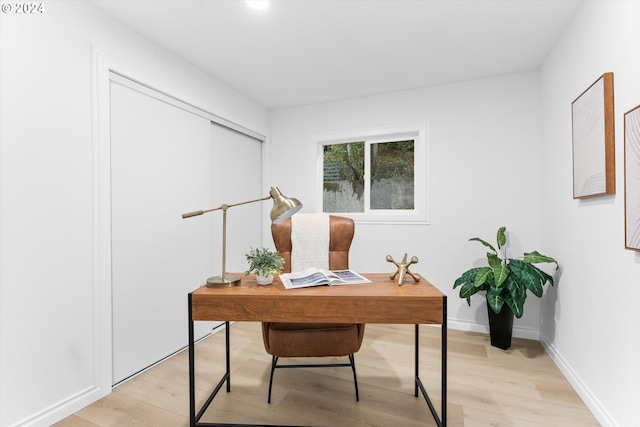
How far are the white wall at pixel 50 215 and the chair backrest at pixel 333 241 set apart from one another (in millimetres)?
1116

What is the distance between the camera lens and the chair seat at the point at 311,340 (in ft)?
5.63

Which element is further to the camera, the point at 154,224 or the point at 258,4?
the point at 154,224

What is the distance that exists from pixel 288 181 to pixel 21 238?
2.49 metres

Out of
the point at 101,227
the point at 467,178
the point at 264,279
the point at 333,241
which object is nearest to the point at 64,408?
the point at 101,227

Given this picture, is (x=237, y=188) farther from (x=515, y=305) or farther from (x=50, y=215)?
(x=515, y=305)

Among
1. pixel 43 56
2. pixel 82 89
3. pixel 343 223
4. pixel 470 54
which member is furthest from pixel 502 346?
pixel 43 56

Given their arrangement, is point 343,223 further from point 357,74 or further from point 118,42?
point 118,42

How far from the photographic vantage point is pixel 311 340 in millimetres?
1720

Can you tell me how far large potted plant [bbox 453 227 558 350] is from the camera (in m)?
2.31

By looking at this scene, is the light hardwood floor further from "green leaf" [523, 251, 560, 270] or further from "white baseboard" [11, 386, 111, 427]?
"green leaf" [523, 251, 560, 270]

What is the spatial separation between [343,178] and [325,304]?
2351mm

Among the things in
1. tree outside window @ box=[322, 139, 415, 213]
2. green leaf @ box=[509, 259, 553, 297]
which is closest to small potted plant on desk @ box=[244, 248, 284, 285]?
green leaf @ box=[509, 259, 553, 297]

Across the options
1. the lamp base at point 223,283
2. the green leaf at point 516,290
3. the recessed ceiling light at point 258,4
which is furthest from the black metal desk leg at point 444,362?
the recessed ceiling light at point 258,4

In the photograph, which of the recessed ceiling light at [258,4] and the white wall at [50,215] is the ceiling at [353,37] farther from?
the white wall at [50,215]
